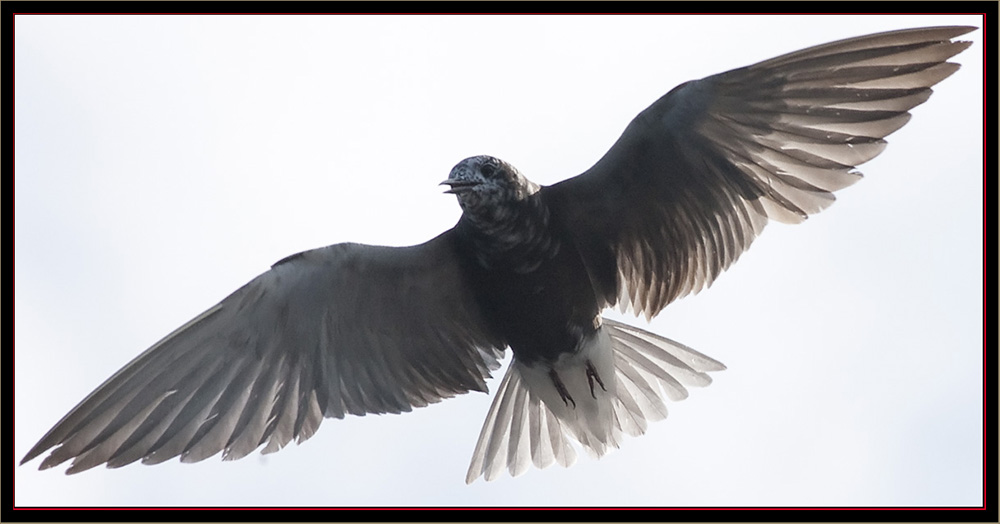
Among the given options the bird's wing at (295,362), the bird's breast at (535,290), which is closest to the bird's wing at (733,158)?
the bird's breast at (535,290)

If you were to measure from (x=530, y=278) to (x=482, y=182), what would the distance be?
0.61 m

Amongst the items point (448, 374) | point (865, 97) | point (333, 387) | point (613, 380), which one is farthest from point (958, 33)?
point (333, 387)

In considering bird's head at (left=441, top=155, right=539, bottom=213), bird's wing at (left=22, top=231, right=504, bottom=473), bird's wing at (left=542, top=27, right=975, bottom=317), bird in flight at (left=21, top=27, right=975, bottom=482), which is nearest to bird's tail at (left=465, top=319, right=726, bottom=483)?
bird in flight at (left=21, top=27, right=975, bottom=482)

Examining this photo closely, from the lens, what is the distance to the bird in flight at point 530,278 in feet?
19.9

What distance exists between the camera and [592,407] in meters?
7.01

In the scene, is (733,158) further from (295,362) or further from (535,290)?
(295,362)

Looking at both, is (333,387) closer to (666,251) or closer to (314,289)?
(314,289)

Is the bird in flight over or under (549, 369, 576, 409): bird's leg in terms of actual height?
over

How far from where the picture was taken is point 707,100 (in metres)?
6.01

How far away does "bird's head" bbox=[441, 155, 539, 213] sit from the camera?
19.4 ft

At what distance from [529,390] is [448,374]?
52cm

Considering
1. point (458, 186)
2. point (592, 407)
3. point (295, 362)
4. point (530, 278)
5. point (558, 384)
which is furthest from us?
point (592, 407)

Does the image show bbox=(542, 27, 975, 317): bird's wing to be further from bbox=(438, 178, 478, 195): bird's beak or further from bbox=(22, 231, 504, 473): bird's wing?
bbox=(22, 231, 504, 473): bird's wing

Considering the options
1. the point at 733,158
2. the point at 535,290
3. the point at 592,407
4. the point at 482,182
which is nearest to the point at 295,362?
the point at 535,290
